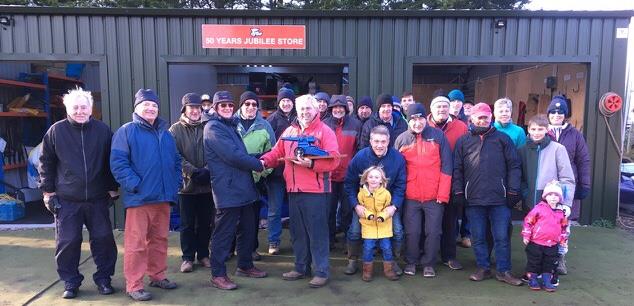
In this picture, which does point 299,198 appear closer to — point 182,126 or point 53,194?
point 182,126

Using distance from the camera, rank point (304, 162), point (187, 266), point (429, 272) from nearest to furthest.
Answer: point (304, 162) → point (429, 272) → point (187, 266)

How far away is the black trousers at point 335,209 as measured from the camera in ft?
15.2

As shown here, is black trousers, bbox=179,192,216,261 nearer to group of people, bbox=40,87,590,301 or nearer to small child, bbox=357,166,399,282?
group of people, bbox=40,87,590,301

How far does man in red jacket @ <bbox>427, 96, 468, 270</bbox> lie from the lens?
4.49 meters

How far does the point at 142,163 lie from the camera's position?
364cm

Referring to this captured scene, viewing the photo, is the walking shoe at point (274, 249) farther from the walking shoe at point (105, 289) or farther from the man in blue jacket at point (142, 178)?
the walking shoe at point (105, 289)

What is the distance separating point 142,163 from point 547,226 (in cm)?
339

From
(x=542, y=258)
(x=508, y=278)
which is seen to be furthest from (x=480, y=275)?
(x=542, y=258)

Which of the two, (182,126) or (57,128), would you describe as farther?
(182,126)

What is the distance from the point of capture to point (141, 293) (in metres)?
3.73

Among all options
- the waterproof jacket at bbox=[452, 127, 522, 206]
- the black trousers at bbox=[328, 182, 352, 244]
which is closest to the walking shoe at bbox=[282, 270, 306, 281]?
the black trousers at bbox=[328, 182, 352, 244]

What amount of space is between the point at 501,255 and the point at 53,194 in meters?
3.84

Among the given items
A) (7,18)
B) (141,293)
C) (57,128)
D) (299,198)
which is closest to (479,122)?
(299,198)

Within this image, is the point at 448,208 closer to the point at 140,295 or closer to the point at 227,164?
the point at 227,164
